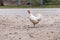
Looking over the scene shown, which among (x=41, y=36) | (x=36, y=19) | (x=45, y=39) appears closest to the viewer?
(x=45, y=39)

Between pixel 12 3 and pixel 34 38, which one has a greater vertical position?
pixel 34 38

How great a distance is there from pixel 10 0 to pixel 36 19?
50.2ft

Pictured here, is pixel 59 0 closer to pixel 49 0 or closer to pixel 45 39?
pixel 49 0

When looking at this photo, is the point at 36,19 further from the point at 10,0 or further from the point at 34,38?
the point at 10,0

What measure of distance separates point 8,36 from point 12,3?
17.3m

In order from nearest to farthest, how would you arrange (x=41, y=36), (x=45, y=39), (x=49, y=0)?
1. (x=45, y=39)
2. (x=41, y=36)
3. (x=49, y=0)

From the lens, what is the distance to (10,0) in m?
24.5

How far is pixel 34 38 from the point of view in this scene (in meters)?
7.24

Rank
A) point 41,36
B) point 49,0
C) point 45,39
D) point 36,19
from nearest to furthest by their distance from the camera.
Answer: point 45,39 → point 41,36 → point 36,19 → point 49,0

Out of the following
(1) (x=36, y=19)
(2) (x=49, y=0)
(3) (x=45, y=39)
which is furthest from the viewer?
(2) (x=49, y=0)

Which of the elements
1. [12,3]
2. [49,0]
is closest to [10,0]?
[12,3]

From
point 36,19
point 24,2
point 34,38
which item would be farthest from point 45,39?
point 24,2

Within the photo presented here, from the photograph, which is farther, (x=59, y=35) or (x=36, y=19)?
(x=36, y=19)

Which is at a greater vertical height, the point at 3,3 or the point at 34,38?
the point at 34,38
